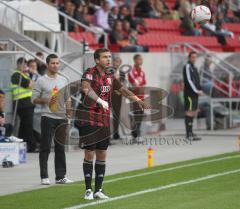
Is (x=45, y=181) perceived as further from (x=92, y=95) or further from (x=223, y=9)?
(x=223, y=9)

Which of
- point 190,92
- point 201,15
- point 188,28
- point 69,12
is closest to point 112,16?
point 69,12

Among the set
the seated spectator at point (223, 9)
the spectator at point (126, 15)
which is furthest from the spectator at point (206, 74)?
the seated spectator at point (223, 9)

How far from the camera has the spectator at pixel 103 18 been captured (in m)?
27.9

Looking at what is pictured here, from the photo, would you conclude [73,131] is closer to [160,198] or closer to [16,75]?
[16,75]

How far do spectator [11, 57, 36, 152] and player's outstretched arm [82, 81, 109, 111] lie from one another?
7.26 m

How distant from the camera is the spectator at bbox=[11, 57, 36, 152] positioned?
19094mm

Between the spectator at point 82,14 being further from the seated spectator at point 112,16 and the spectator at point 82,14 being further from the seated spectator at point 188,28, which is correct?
the seated spectator at point 188,28

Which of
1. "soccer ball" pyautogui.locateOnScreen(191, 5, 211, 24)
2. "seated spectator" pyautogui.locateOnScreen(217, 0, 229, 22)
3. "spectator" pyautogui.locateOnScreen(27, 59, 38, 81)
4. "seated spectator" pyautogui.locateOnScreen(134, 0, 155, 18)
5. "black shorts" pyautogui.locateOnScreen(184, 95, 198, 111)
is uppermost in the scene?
"seated spectator" pyautogui.locateOnScreen(217, 0, 229, 22)

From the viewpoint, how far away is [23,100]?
19.2 metres

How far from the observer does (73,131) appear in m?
19.2

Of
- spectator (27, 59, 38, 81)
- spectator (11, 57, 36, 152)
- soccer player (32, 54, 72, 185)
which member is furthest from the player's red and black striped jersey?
spectator (27, 59, 38, 81)

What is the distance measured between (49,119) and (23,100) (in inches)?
201

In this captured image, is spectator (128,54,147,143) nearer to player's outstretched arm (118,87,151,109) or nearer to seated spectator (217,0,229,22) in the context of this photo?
player's outstretched arm (118,87,151,109)

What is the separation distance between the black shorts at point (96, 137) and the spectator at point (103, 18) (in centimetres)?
1601
